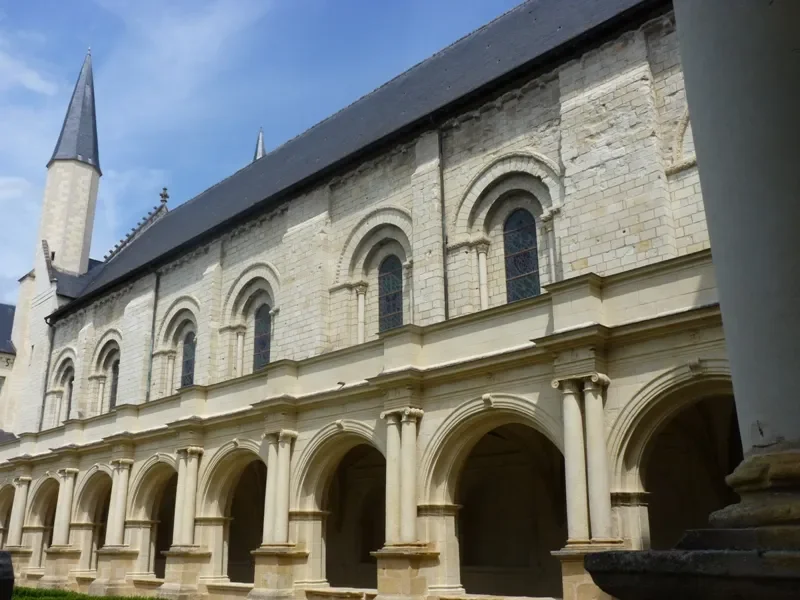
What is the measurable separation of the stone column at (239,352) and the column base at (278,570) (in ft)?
20.8

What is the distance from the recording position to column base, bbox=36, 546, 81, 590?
2159 cm

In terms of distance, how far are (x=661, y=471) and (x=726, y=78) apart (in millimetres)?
13566

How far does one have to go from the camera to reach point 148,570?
19.7m

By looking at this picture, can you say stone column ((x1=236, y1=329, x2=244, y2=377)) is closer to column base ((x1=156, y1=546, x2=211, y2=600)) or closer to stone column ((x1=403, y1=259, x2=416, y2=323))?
column base ((x1=156, y1=546, x2=211, y2=600))

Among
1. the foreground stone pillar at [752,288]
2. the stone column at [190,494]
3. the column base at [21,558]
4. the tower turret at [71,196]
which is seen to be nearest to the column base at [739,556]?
the foreground stone pillar at [752,288]

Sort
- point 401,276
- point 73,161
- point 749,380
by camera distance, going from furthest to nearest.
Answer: point 73,161
point 401,276
point 749,380

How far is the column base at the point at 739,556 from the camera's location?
6.02 ft

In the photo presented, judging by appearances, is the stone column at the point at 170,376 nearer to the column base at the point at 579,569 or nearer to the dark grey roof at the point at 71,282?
the dark grey roof at the point at 71,282

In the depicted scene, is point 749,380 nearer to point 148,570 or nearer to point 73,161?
point 148,570

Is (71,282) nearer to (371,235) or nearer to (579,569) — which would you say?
(371,235)

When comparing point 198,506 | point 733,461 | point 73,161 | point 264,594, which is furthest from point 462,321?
point 73,161

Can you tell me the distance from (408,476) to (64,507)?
14257 millimetres

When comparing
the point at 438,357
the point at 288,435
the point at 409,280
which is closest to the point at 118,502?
the point at 288,435

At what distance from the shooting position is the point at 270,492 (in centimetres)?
1541
